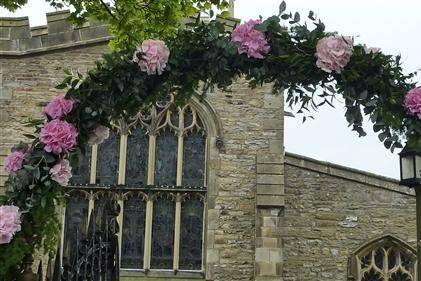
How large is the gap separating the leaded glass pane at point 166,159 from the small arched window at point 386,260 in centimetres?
332

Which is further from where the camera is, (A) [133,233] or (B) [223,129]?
(B) [223,129]

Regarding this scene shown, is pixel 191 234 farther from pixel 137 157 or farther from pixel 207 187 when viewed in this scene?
pixel 137 157

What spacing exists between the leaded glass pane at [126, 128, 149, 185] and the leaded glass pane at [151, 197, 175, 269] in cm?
50

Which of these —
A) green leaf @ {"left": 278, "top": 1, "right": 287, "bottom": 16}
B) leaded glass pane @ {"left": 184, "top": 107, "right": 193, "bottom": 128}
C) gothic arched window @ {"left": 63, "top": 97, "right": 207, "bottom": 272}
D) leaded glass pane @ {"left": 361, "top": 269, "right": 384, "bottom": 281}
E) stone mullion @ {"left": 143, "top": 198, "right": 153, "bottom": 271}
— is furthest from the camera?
leaded glass pane @ {"left": 361, "top": 269, "right": 384, "bottom": 281}

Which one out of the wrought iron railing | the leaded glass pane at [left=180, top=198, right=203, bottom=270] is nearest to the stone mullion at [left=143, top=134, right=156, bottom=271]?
the leaded glass pane at [left=180, top=198, right=203, bottom=270]

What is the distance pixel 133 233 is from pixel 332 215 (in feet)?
10.8

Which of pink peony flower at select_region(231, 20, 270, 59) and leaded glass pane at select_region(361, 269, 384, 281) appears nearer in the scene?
pink peony flower at select_region(231, 20, 270, 59)

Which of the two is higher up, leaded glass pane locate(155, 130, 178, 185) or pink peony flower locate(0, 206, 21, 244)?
leaded glass pane locate(155, 130, 178, 185)

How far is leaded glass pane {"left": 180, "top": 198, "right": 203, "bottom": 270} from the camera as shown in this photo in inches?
462

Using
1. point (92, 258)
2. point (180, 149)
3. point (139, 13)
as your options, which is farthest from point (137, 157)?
point (92, 258)

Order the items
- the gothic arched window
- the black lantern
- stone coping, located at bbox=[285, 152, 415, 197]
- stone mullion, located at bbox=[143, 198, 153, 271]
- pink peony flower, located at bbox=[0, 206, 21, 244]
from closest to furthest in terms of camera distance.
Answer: pink peony flower, located at bbox=[0, 206, 21, 244] < the black lantern < stone mullion, located at bbox=[143, 198, 153, 271] < the gothic arched window < stone coping, located at bbox=[285, 152, 415, 197]

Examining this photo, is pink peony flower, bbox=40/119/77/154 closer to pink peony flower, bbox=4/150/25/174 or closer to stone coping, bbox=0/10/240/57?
pink peony flower, bbox=4/150/25/174

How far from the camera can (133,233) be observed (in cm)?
1180

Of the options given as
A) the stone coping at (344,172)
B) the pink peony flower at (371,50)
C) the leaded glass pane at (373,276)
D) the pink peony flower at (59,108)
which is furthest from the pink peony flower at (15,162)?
the leaded glass pane at (373,276)
